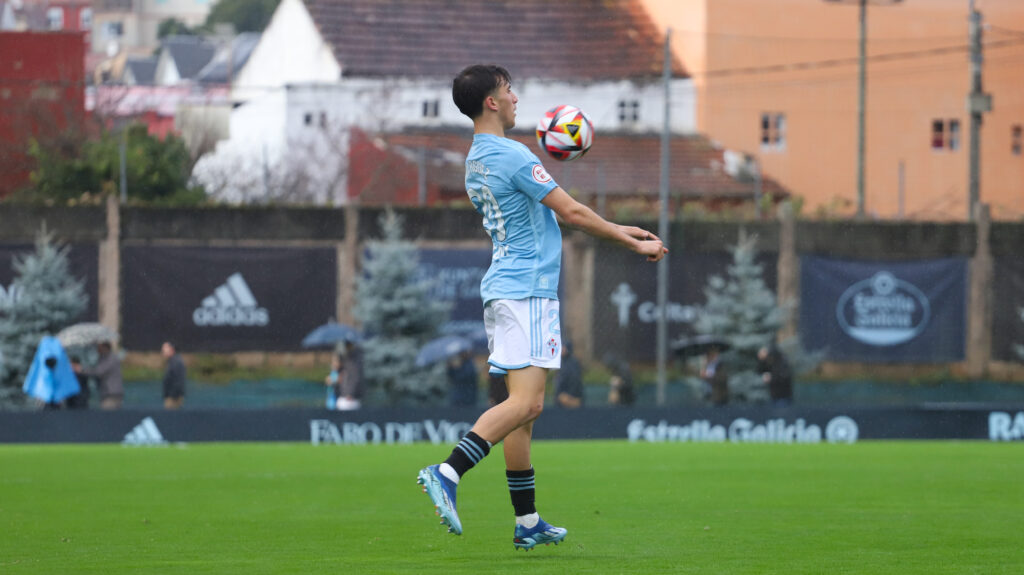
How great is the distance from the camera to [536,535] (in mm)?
Answer: 7559

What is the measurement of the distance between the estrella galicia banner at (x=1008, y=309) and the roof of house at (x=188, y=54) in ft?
164

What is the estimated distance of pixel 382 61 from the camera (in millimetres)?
52188

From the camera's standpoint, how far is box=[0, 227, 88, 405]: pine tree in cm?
2900

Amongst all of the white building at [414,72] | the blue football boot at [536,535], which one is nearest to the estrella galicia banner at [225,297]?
the white building at [414,72]

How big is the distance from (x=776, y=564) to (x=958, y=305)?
2662cm

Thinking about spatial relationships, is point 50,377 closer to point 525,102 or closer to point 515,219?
point 515,219

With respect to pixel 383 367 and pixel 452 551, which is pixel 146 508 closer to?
pixel 452 551

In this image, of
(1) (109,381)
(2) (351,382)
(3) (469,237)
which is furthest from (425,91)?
(1) (109,381)

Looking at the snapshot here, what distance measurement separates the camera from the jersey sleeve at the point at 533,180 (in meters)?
7.57

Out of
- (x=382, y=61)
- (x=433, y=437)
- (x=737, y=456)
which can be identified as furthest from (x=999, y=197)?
(x=737, y=456)

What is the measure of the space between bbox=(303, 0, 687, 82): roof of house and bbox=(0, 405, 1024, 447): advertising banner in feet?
102

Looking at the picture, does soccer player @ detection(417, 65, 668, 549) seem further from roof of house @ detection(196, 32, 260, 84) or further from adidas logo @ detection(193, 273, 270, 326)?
roof of house @ detection(196, 32, 260, 84)

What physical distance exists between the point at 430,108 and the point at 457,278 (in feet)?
65.2

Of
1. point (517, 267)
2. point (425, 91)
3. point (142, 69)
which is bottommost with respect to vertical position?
point (517, 267)
